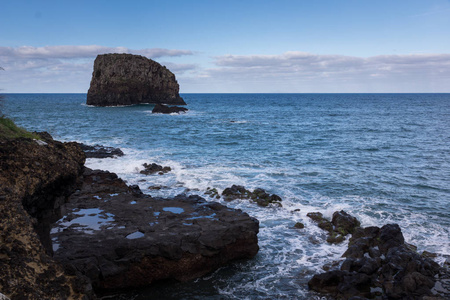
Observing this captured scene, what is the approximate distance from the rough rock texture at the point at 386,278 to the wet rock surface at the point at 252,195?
24.1 feet

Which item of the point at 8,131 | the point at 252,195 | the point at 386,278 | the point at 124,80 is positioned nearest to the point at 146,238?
the point at 8,131

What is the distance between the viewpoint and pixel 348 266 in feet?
42.2

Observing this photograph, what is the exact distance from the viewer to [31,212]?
29.0 ft

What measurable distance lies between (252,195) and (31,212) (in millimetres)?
14775

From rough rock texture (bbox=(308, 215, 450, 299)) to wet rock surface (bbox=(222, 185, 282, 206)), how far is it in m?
7.33

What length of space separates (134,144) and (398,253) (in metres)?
33.5

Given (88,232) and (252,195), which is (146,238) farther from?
(252,195)

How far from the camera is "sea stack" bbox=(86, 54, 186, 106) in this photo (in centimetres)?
10931

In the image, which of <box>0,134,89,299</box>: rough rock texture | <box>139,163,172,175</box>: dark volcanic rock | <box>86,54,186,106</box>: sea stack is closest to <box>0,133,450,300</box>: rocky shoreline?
<box>0,134,89,299</box>: rough rock texture

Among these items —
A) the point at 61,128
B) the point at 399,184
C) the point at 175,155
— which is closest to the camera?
the point at 399,184

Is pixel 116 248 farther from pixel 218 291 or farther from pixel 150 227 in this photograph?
pixel 218 291

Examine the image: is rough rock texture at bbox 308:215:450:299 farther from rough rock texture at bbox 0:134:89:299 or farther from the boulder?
rough rock texture at bbox 0:134:89:299

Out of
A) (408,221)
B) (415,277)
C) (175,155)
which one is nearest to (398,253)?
(415,277)

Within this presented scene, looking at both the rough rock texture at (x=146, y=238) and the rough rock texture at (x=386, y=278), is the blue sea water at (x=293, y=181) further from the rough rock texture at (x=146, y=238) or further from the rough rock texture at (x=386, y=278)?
the rough rock texture at (x=386, y=278)
